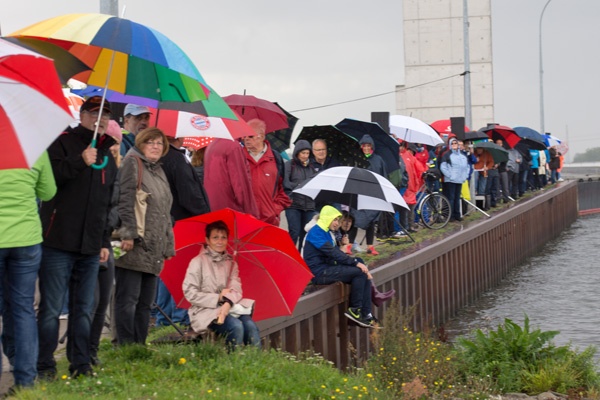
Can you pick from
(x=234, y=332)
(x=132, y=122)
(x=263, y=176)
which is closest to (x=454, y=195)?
(x=263, y=176)

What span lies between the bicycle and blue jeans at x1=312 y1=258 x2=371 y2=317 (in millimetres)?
9676

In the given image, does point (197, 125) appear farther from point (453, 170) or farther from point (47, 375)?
point (453, 170)

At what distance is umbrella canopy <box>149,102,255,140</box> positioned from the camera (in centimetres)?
1069

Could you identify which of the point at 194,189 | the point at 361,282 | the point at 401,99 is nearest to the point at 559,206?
the point at 401,99

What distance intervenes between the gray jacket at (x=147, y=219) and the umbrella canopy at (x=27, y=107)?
271cm

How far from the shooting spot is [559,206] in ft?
147

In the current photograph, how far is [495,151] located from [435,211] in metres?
7.38

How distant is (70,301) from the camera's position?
341 inches

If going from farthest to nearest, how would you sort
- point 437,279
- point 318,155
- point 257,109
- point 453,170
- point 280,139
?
point 453,170
point 437,279
point 280,139
point 318,155
point 257,109

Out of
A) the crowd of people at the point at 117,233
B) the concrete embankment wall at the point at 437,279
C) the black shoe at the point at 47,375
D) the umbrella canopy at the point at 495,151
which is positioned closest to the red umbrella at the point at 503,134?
the concrete embankment wall at the point at 437,279

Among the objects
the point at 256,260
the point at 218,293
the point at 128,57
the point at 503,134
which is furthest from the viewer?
the point at 503,134

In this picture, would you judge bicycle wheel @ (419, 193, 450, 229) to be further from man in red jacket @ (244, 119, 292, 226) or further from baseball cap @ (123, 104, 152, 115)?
baseball cap @ (123, 104, 152, 115)

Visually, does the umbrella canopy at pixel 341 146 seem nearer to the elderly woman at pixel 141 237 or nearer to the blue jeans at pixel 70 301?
the elderly woman at pixel 141 237

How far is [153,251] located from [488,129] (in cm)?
2625
